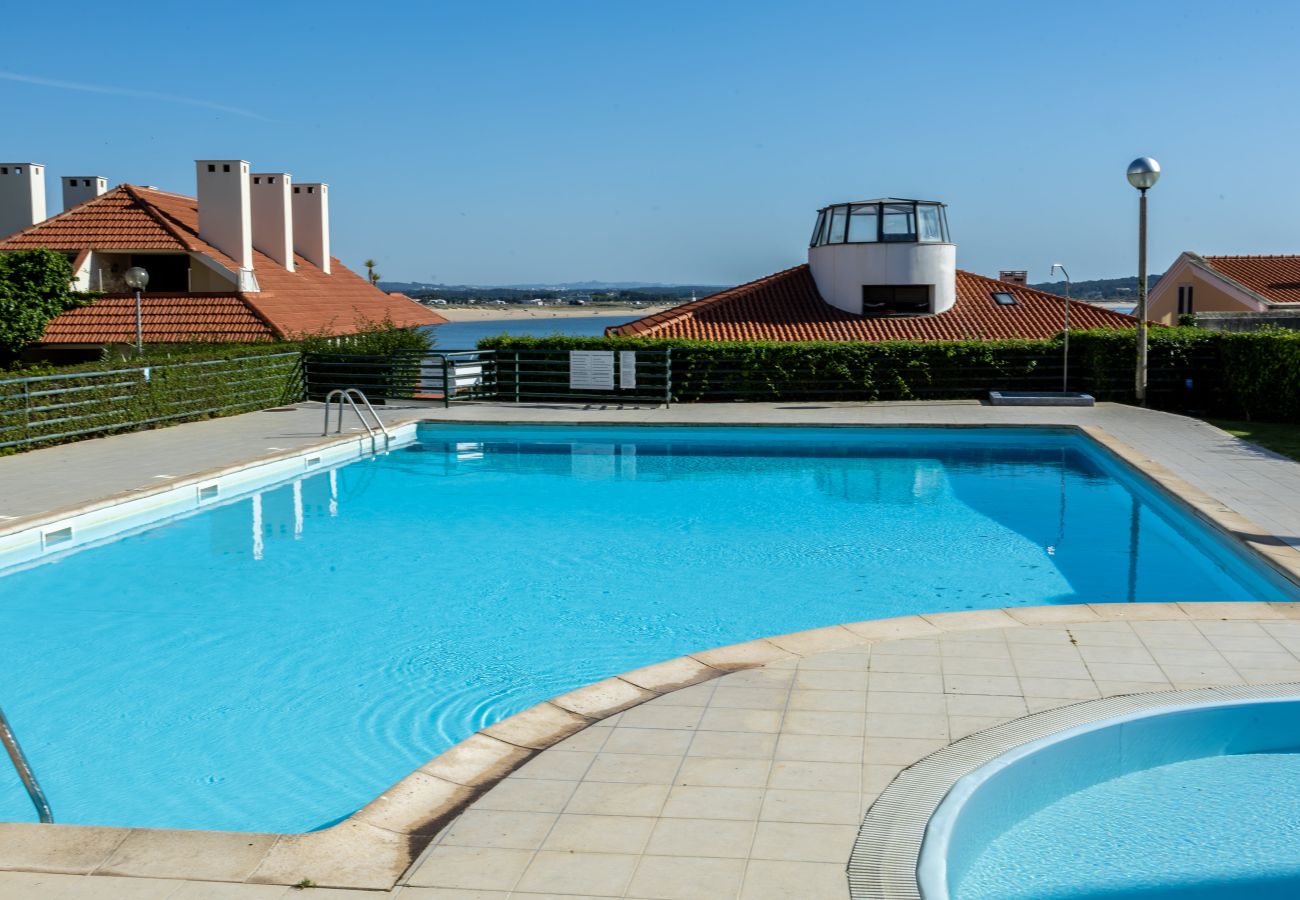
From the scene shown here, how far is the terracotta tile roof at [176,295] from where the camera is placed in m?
27.9

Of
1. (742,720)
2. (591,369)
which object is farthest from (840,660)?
(591,369)

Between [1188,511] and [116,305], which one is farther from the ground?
[116,305]

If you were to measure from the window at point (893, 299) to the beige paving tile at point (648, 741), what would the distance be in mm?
25074

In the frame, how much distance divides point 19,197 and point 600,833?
3502cm

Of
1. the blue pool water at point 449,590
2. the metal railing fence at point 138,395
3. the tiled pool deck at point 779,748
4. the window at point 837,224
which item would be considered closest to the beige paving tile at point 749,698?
the tiled pool deck at point 779,748

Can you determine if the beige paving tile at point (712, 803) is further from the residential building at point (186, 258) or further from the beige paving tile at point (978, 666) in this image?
the residential building at point (186, 258)

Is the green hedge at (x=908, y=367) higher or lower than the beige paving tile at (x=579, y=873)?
higher

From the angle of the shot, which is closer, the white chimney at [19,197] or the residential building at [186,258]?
the residential building at [186,258]

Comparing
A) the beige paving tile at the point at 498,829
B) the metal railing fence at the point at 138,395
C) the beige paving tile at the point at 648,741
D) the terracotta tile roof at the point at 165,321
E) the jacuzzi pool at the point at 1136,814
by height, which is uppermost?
the terracotta tile roof at the point at 165,321

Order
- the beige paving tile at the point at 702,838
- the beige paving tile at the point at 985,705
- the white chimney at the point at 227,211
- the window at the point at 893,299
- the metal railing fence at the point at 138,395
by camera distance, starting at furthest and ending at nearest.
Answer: the white chimney at the point at 227,211 → the window at the point at 893,299 → the metal railing fence at the point at 138,395 → the beige paving tile at the point at 985,705 → the beige paving tile at the point at 702,838

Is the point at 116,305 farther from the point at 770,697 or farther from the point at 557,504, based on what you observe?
the point at 770,697

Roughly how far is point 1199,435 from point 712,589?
32.0 ft

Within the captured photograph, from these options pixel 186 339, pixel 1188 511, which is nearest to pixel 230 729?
pixel 1188 511

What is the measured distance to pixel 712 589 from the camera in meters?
10.3
